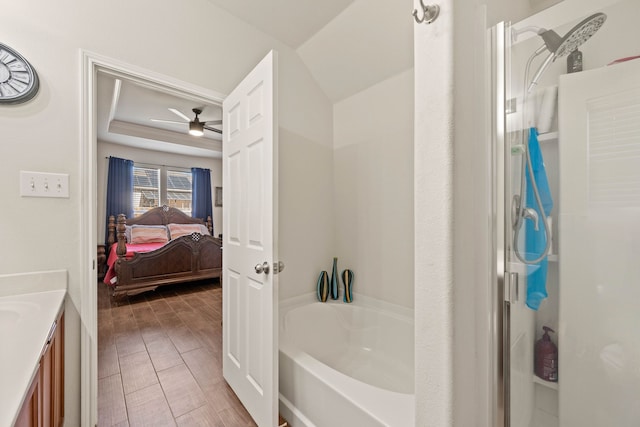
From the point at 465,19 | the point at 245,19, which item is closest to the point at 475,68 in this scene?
the point at 465,19

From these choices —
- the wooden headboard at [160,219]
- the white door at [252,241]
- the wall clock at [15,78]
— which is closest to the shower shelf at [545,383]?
the white door at [252,241]

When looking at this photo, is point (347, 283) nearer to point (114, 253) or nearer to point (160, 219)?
point (114, 253)

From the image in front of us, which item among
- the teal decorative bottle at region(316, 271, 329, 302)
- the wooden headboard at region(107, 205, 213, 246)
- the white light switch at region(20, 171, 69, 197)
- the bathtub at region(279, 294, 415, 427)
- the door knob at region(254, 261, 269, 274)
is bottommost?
the bathtub at region(279, 294, 415, 427)

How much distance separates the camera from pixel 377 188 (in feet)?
7.08

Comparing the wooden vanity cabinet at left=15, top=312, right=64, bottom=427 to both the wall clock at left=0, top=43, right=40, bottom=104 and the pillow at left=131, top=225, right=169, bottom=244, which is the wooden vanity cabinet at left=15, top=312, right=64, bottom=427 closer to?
the wall clock at left=0, top=43, right=40, bottom=104

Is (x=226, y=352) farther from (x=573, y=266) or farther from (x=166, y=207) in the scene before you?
(x=166, y=207)

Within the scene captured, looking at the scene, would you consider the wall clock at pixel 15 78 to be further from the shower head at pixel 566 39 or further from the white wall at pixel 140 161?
the white wall at pixel 140 161

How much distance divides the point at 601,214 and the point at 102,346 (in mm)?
3641

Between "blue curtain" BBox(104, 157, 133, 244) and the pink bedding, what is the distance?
842 millimetres

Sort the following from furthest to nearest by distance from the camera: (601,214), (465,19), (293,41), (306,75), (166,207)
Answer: (166,207)
(306,75)
(293,41)
(601,214)
(465,19)

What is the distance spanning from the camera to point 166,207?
565 cm

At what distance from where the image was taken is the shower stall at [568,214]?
0.93 m

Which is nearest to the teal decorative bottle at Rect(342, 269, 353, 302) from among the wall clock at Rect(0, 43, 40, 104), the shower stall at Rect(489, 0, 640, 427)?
the shower stall at Rect(489, 0, 640, 427)

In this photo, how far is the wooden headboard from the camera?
4.93 m
